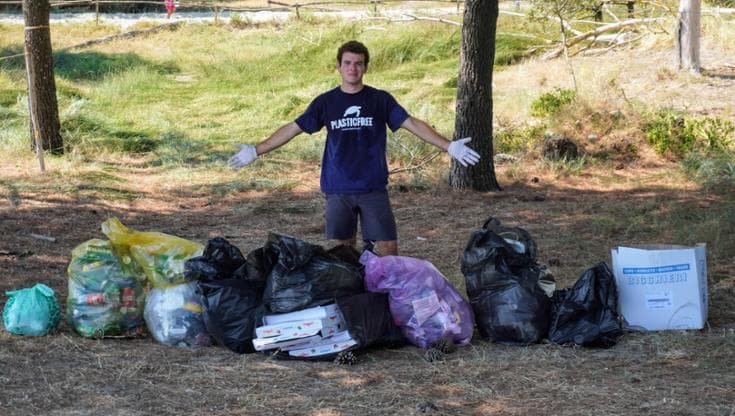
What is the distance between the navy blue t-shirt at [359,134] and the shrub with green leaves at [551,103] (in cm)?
593

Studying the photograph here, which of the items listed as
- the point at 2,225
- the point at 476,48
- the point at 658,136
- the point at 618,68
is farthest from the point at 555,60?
the point at 2,225

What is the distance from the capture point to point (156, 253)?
5102mm

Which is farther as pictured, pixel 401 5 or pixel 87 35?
pixel 401 5

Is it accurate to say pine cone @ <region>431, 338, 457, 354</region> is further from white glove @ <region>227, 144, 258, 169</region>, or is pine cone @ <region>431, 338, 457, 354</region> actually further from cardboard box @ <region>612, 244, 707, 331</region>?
white glove @ <region>227, 144, 258, 169</region>

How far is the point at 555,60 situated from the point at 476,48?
19.7 ft

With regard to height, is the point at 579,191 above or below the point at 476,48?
below

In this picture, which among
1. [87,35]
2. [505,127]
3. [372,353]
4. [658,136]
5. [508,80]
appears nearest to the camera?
[372,353]

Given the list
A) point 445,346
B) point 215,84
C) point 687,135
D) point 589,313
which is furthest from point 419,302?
point 215,84

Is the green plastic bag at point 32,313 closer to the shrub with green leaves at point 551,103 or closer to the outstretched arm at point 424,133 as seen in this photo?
the outstretched arm at point 424,133

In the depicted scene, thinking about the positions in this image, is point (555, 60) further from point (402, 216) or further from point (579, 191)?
point (402, 216)

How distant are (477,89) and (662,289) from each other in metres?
4.39

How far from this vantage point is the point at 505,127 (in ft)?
37.0

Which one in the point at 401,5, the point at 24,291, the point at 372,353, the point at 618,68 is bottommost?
the point at 372,353

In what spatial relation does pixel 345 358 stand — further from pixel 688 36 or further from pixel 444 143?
pixel 688 36
